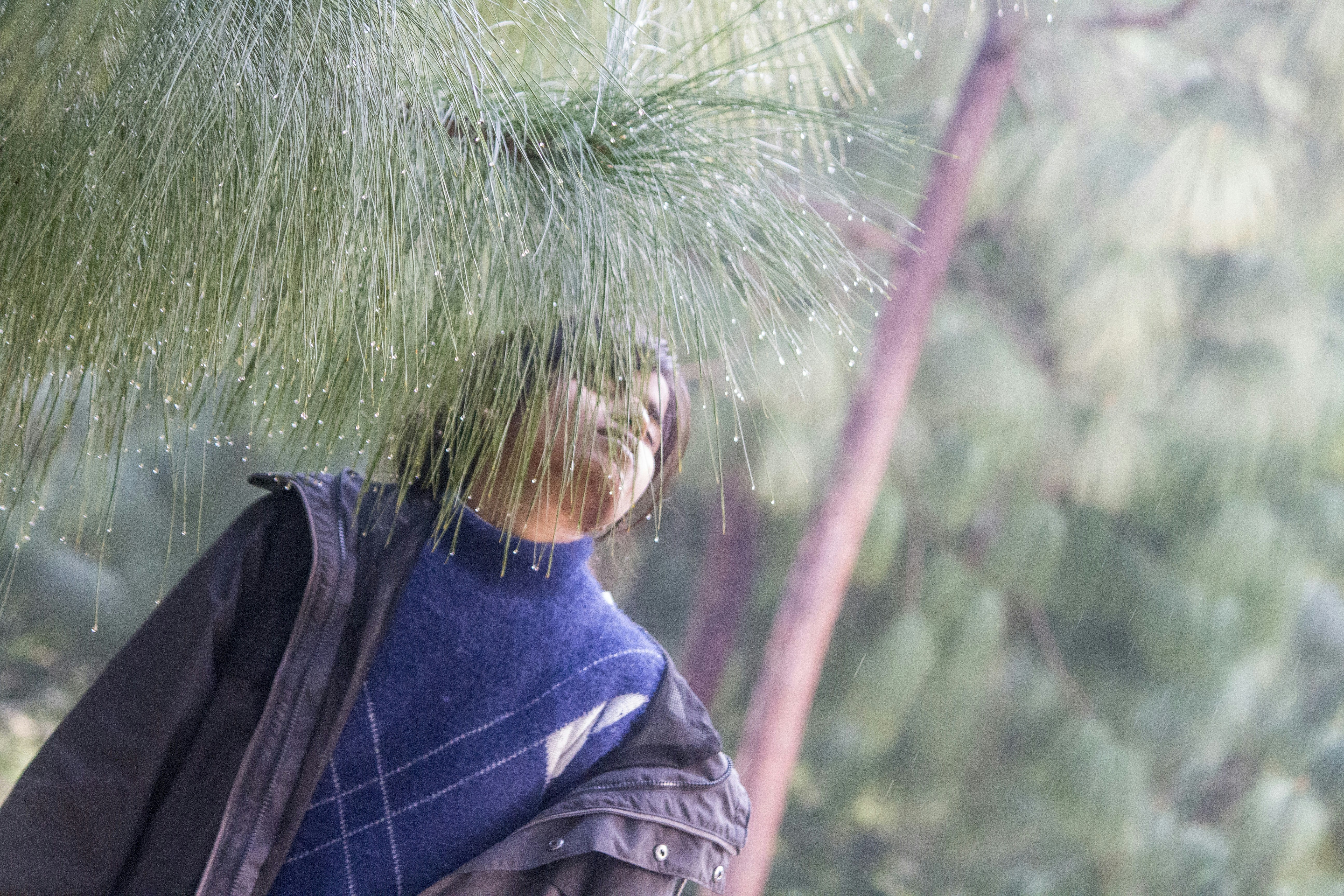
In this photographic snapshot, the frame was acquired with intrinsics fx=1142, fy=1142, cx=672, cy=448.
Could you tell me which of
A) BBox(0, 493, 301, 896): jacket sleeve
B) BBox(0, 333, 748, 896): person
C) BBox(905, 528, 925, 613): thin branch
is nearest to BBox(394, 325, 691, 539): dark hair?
BBox(0, 333, 748, 896): person

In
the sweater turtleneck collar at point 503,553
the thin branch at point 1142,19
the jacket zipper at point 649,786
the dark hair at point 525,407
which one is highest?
the thin branch at point 1142,19

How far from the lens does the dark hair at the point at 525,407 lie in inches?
14.9

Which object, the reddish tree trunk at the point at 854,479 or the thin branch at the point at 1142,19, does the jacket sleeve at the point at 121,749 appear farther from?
the thin branch at the point at 1142,19

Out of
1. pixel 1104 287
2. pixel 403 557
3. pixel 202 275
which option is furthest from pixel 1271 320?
pixel 202 275

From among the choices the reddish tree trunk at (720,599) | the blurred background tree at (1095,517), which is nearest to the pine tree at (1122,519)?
the blurred background tree at (1095,517)

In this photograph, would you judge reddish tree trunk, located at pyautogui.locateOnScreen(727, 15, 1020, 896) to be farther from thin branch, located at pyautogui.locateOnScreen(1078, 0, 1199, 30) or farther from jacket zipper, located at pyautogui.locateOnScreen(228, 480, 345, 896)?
jacket zipper, located at pyautogui.locateOnScreen(228, 480, 345, 896)

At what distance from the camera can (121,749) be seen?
485 millimetres

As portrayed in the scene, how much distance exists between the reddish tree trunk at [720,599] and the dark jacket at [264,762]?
216 centimetres

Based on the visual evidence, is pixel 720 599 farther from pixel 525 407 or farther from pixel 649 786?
pixel 525 407

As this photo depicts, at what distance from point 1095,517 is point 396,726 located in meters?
2.17

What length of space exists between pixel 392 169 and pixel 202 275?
6cm

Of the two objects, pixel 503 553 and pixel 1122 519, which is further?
pixel 1122 519

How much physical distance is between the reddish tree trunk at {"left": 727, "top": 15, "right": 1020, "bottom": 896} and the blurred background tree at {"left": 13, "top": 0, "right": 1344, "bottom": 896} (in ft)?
0.30

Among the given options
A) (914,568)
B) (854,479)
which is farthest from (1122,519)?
(854,479)
